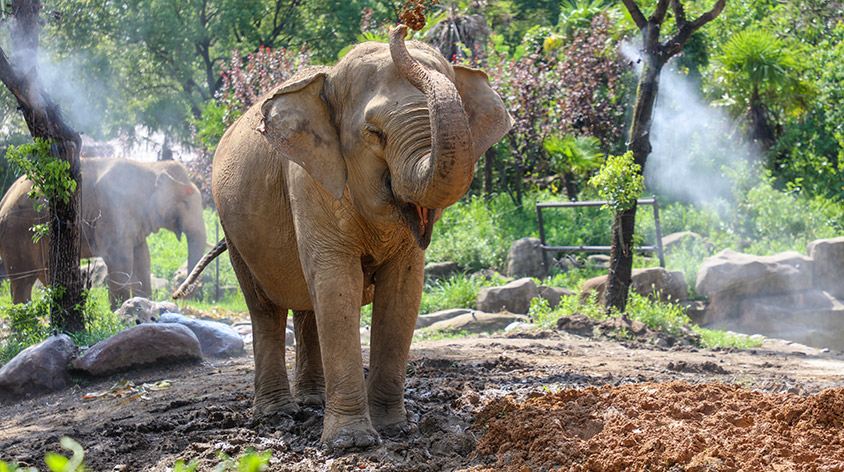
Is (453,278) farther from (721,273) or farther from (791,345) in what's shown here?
(791,345)

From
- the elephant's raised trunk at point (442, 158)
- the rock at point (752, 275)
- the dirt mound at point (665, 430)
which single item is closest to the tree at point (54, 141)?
the dirt mound at point (665, 430)

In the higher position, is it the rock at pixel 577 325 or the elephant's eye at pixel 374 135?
the elephant's eye at pixel 374 135

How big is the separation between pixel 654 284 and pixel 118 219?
745 centimetres

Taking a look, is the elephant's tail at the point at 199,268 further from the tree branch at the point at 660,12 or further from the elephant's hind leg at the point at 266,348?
the tree branch at the point at 660,12

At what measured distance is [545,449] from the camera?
16.4 feet

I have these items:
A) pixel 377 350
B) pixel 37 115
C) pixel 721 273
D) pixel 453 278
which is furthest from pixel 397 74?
pixel 453 278

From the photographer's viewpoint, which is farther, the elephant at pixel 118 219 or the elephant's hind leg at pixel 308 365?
the elephant at pixel 118 219

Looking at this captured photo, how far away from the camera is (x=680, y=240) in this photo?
52.5 ft

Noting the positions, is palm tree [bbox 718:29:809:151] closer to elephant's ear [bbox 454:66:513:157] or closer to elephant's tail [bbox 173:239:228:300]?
elephant's tail [bbox 173:239:228:300]

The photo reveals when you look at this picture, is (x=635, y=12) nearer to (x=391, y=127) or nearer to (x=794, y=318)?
(x=794, y=318)

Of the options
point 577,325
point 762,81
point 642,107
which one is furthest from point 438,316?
point 762,81

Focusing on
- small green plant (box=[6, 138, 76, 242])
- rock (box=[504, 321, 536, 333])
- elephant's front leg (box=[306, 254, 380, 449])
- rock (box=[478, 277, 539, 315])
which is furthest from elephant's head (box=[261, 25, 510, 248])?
rock (box=[478, 277, 539, 315])

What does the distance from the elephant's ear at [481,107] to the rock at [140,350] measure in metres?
4.81

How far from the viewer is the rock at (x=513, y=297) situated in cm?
1355
